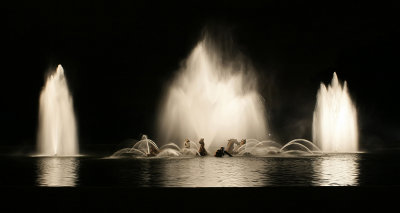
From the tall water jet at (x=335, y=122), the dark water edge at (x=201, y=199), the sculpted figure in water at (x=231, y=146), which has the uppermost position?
the tall water jet at (x=335, y=122)

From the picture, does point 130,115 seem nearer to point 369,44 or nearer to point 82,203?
point 369,44

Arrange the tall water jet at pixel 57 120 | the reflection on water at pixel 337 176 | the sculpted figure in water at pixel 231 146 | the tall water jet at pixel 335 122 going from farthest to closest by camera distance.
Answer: the tall water jet at pixel 335 122 < the tall water jet at pixel 57 120 < the sculpted figure in water at pixel 231 146 < the reflection on water at pixel 337 176

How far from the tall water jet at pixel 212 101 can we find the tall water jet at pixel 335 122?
469 cm

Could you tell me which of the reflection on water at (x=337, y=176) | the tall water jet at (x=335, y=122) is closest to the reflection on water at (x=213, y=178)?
the reflection on water at (x=337, y=176)

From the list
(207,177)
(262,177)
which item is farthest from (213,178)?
(262,177)

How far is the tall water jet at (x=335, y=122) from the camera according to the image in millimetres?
34531

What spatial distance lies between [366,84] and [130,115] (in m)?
30.1

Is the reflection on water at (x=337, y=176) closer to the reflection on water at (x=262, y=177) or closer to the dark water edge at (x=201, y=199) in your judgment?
the reflection on water at (x=262, y=177)

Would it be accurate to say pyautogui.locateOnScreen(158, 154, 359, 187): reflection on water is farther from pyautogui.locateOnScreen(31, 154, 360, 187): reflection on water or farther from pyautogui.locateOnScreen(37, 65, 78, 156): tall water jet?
pyautogui.locateOnScreen(37, 65, 78, 156): tall water jet

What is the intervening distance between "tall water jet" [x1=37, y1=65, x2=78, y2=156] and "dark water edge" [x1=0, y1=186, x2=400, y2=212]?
69.2ft

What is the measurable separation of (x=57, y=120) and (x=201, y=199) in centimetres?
2355

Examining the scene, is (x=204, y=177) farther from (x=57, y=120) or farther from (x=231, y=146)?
(x=57, y=120)

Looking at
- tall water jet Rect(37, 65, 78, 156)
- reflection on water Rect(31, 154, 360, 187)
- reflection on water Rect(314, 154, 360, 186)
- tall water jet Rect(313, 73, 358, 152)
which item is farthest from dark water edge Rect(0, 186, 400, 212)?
tall water jet Rect(313, 73, 358, 152)

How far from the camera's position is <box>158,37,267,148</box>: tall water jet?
3309cm
